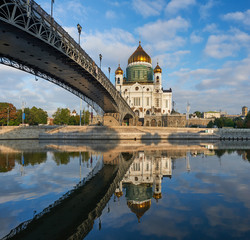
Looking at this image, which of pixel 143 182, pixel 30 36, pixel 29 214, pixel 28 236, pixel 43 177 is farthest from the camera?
pixel 30 36

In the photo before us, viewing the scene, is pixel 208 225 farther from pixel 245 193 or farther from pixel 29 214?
pixel 29 214

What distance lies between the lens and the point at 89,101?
5831 cm

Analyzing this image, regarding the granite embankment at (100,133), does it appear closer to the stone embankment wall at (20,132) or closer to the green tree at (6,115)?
the stone embankment wall at (20,132)

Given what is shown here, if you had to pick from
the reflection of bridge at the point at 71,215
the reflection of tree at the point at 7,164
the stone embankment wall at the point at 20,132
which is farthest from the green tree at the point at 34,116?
the reflection of bridge at the point at 71,215

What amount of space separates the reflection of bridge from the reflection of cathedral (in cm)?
91

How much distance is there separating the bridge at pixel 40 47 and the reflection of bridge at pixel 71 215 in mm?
14887

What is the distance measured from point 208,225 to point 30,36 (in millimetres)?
21224

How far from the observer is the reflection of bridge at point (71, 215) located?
19.3ft

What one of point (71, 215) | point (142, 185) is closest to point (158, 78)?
point (142, 185)

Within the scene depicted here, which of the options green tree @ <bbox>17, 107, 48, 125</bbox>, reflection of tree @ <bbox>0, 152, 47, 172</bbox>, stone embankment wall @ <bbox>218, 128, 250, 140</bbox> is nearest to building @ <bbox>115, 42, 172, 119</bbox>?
stone embankment wall @ <bbox>218, 128, 250, 140</bbox>

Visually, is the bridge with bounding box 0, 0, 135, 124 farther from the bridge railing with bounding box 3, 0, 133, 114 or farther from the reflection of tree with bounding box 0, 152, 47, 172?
the reflection of tree with bounding box 0, 152, 47, 172

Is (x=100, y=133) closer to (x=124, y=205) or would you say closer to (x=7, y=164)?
(x=7, y=164)

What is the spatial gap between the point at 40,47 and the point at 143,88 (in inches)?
2748

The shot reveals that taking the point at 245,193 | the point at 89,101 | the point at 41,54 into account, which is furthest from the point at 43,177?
the point at 89,101
